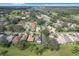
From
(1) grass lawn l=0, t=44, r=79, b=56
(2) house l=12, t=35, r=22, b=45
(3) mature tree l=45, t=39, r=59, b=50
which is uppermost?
(2) house l=12, t=35, r=22, b=45

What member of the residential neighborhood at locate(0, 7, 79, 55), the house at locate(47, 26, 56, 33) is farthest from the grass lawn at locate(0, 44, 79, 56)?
the house at locate(47, 26, 56, 33)

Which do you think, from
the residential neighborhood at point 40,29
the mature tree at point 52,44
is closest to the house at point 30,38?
the residential neighborhood at point 40,29

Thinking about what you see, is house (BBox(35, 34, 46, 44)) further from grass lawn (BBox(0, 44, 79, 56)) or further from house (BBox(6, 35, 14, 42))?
house (BBox(6, 35, 14, 42))

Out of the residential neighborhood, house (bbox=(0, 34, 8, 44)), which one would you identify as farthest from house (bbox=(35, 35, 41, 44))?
house (bbox=(0, 34, 8, 44))

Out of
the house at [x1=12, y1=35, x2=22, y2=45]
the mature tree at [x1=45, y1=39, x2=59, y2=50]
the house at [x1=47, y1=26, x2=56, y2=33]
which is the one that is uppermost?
the house at [x1=47, y1=26, x2=56, y2=33]

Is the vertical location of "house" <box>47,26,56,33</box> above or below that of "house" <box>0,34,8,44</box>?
above


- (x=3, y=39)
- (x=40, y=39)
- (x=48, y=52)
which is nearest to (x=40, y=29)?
(x=40, y=39)

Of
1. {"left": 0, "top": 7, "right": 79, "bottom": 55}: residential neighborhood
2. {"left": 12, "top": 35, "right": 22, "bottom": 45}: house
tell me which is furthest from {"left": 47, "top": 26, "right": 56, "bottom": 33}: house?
{"left": 12, "top": 35, "right": 22, "bottom": 45}: house

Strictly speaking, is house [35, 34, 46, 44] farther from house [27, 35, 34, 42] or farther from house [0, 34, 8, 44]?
house [0, 34, 8, 44]

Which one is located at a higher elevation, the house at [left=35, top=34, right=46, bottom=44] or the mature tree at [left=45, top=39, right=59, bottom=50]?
the house at [left=35, top=34, right=46, bottom=44]

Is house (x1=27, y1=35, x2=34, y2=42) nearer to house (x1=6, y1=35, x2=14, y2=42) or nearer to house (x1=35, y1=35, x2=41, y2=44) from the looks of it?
house (x1=35, y1=35, x2=41, y2=44)

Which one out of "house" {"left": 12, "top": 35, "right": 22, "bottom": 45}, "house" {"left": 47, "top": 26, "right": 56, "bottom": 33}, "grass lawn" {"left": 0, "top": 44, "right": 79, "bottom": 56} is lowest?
"grass lawn" {"left": 0, "top": 44, "right": 79, "bottom": 56}
